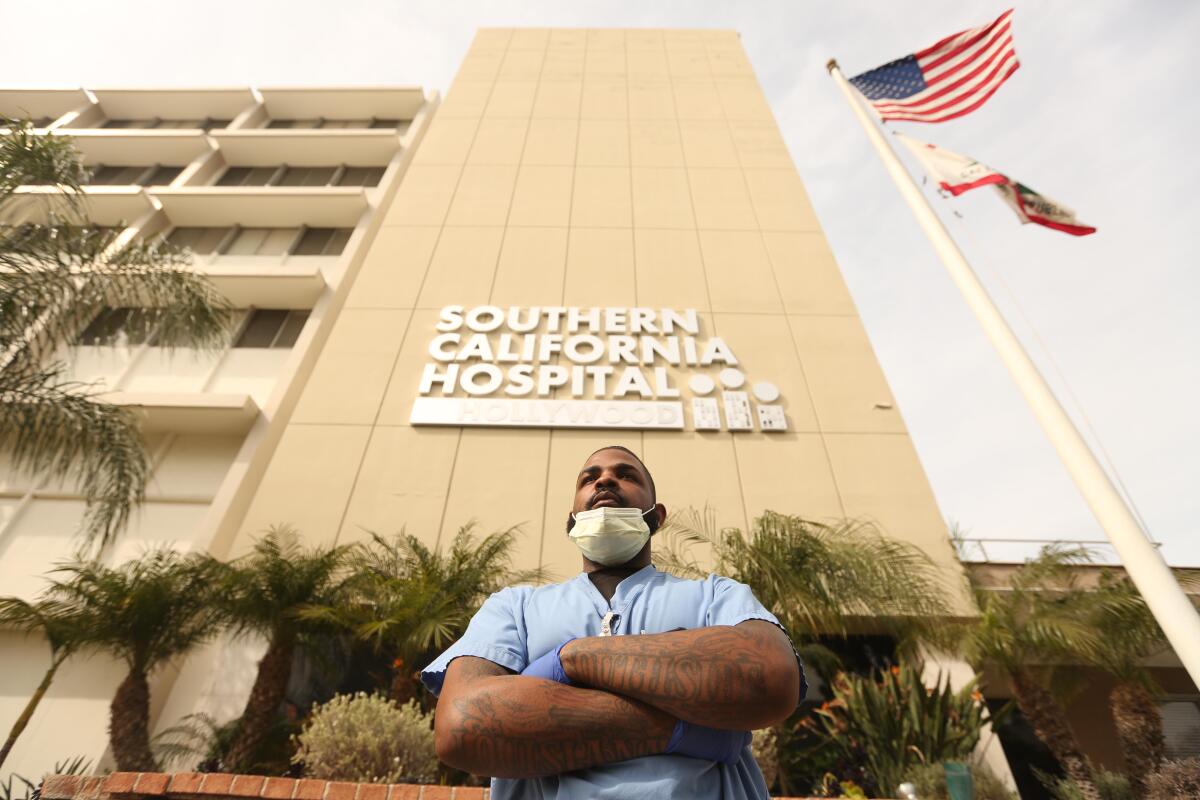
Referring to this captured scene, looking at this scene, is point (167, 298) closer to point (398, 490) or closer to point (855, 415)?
point (398, 490)

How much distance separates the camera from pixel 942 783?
5.08 meters

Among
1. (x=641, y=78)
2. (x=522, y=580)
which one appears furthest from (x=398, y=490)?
(x=641, y=78)

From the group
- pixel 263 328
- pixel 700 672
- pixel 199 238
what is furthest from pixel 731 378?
pixel 199 238

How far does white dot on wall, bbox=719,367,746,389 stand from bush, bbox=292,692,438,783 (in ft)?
23.2

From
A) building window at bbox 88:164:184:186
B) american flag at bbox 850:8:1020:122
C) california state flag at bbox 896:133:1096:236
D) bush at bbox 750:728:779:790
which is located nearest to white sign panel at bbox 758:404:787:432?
california state flag at bbox 896:133:1096:236

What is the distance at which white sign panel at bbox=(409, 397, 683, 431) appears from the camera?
A: 9625mm

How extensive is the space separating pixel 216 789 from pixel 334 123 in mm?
20829

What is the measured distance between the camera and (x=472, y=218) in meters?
13.5

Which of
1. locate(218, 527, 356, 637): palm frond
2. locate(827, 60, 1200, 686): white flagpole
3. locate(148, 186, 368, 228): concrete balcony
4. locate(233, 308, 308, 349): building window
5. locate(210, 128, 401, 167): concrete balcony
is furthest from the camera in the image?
locate(210, 128, 401, 167): concrete balcony

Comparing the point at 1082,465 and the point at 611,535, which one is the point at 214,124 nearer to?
the point at 611,535

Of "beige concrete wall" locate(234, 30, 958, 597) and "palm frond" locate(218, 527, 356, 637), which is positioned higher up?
"beige concrete wall" locate(234, 30, 958, 597)

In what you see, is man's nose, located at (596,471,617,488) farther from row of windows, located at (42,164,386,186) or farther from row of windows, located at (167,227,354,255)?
row of windows, located at (42,164,386,186)

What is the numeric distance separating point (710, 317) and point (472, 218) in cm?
624

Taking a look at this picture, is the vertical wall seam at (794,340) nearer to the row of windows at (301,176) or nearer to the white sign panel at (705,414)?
the white sign panel at (705,414)
